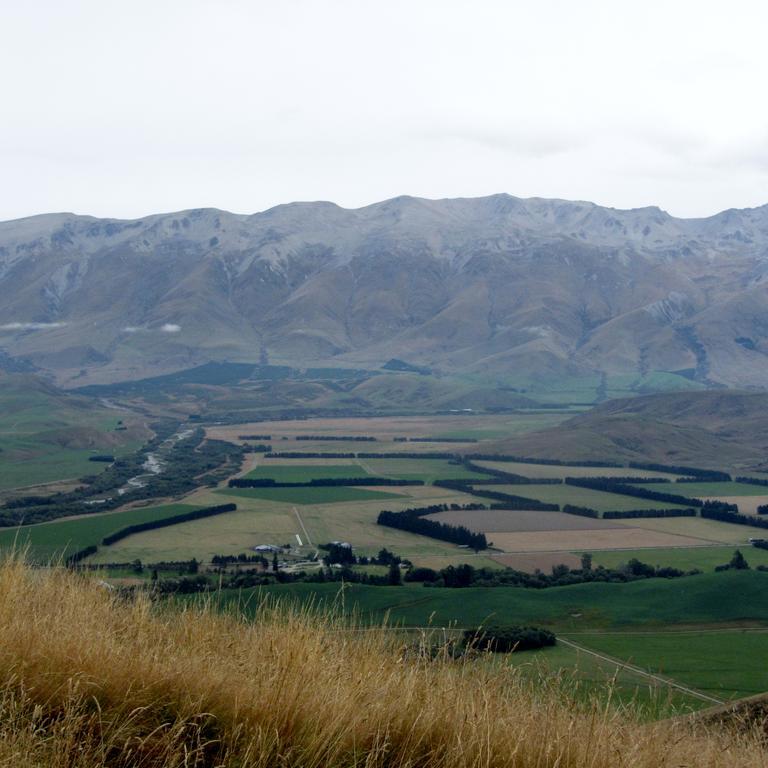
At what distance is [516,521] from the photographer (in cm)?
7544

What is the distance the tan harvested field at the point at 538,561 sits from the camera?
5800 cm

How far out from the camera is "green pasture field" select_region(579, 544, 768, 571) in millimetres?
59219

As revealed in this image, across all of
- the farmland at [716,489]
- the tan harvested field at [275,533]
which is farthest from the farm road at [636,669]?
the farmland at [716,489]

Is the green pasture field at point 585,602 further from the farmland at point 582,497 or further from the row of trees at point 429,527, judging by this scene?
the farmland at point 582,497

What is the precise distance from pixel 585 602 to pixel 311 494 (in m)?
43.3

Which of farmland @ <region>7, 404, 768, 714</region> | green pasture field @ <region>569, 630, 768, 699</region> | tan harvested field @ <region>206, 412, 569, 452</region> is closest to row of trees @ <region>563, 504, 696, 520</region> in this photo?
farmland @ <region>7, 404, 768, 714</region>

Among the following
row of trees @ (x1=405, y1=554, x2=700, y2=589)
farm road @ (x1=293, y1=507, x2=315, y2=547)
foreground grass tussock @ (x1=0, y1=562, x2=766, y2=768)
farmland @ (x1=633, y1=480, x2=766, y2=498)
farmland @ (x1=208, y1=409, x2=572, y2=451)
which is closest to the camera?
foreground grass tussock @ (x1=0, y1=562, x2=766, y2=768)

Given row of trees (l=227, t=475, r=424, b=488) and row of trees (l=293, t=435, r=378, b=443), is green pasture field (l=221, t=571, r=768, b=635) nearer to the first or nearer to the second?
row of trees (l=227, t=475, r=424, b=488)

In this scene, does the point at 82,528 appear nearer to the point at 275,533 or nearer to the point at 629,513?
the point at 275,533

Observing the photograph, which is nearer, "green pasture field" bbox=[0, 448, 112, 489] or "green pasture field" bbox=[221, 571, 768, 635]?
"green pasture field" bbox=[221, 571, 768, 635]

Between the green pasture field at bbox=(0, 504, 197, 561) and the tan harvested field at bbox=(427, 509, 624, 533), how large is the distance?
21556 mm

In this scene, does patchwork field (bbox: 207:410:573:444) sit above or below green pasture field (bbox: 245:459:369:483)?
above

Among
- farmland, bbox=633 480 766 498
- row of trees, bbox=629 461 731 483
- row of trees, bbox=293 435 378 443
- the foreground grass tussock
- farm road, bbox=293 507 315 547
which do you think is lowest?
farm road, bbox=293 507 315 547

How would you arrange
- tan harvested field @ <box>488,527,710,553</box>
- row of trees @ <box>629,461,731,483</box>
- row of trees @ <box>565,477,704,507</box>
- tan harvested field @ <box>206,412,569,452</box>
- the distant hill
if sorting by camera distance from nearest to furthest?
tan harvested field @ <box>488,527,710,553</box> → row of trees @ <box>565,477,704,507</box> → row of trees @ <box>629,461,731,483</box> → the distant hill → tan harvested field @ <box>206,412,569,452</box>
